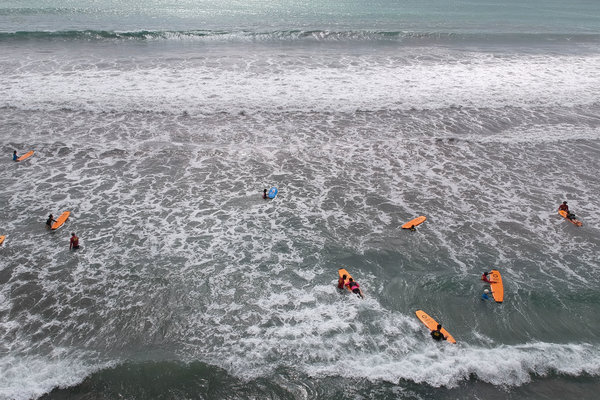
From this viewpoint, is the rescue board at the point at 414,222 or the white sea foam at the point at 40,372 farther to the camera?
the rescue board at the point at 414,222

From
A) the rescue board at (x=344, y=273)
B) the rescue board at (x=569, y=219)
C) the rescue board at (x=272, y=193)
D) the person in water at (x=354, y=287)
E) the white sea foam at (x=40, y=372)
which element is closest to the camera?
the white sea foam at (x=40, y=372)

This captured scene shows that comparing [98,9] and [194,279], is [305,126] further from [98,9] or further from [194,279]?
[98,9]

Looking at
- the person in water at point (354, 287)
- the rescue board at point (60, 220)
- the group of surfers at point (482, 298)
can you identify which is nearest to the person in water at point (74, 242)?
the rescue board at point (60, 220)

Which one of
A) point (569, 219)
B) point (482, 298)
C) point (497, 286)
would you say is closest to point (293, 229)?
point (482, 298)

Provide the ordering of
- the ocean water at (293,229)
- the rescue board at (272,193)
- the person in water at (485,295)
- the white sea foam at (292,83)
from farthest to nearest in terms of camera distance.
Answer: the white sea foam at (292,83)
the rescue board at (272,193)
the person in water at (485,295)
the ocean water at (293,229)

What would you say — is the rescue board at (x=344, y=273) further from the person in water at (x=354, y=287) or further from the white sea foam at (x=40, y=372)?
the white sea foam at (x=40, y=372)

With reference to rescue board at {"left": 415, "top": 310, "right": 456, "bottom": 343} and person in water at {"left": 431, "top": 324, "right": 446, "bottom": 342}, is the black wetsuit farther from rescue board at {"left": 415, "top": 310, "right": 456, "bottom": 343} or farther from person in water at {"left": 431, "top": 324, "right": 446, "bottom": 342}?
rescue board at {"left": 415, "top": 310, "right": 456, "bottom": 343}

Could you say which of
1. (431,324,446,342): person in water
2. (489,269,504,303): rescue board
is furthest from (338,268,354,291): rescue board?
(489,269,504,303): rescue board

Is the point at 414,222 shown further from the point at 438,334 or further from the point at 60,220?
the point at 60,220
